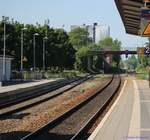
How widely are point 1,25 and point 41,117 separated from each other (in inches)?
2462

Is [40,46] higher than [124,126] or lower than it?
higher

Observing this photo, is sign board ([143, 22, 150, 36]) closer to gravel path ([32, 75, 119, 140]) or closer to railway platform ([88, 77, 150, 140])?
railway platform ([88, 77, 150, 140])

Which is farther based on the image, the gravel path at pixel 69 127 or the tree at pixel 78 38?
the tree at pixel 78 38

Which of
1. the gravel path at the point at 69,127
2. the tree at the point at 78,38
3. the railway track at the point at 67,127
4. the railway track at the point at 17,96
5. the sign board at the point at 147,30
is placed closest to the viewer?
the railway track at the point at 67,127

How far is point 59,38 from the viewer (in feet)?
366

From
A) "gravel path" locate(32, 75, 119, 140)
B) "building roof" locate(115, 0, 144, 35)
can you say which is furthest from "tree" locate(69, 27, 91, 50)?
"gravel path" locate(32, 75, 119, 140)

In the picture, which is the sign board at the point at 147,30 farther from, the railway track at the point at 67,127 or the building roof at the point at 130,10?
the railway track at the point at 67,127

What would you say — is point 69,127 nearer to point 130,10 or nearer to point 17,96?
point 130,10

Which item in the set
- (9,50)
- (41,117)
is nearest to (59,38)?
(9,50)

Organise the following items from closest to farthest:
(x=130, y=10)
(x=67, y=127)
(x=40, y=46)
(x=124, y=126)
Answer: (x=124, y=126)
(x=67, y=127)
(x=130, y=10)
(x=40, y=46)

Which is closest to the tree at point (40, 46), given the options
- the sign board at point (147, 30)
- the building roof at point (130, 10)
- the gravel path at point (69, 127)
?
the building roof at point (130, 10)

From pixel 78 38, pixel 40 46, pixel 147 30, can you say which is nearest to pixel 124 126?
pixel 147 30

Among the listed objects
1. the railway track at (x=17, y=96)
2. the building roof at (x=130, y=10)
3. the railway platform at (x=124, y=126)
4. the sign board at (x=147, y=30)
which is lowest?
the railway track at (x=17, y=96)

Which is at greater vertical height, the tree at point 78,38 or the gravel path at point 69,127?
the tree at point 78,38
